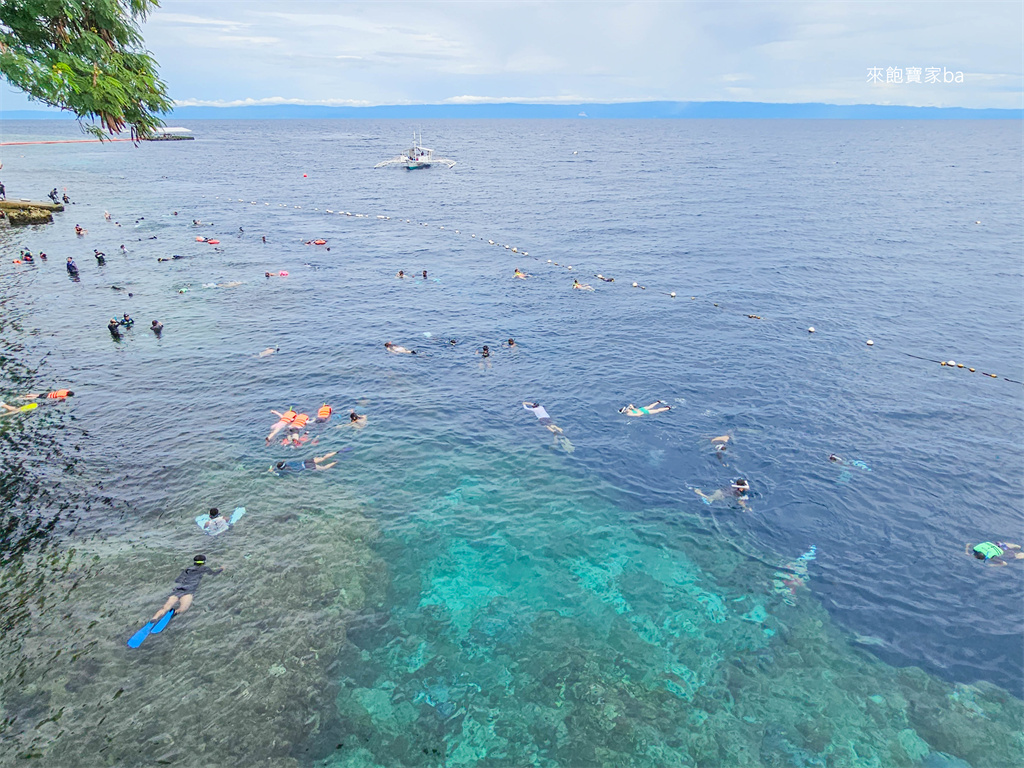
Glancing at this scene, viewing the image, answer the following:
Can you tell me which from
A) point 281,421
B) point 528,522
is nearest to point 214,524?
point 281,421

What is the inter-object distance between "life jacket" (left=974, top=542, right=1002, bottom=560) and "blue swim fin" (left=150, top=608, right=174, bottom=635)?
33361 millimetres

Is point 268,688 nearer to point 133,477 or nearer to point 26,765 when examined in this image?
point 26,765

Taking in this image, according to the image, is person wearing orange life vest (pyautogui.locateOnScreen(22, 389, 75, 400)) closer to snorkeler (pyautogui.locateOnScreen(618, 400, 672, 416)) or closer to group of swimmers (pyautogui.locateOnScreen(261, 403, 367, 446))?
group of swimmers (pyautogui.locateOnScreen(261, 403, 367, 446))

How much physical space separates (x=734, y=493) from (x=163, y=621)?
83.5 feet

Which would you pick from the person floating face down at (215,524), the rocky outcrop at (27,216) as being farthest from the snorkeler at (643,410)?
the rocky outcrop at (27,216)

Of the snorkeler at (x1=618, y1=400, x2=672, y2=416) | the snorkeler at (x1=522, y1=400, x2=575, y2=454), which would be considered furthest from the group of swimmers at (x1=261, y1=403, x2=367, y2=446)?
the snorkeler at (x1=618, y1=400, x2=672, y2=416)

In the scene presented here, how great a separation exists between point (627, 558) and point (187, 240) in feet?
247

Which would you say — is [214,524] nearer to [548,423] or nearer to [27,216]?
[548,423]

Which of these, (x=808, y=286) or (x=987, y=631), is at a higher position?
(x=808, y=286)

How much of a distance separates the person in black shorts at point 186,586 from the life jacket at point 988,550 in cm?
3254

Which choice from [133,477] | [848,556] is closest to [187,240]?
[133,477]

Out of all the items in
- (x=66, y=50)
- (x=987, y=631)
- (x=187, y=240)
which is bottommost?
(x=987, y=631)

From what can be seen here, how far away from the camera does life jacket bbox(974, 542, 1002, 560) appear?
24172 millimetres

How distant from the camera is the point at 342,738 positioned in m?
16.9
